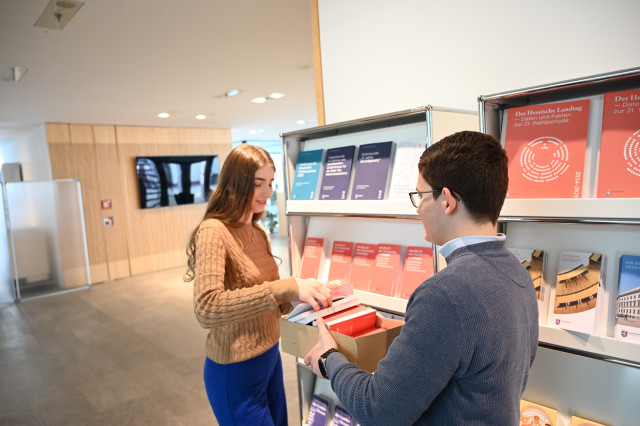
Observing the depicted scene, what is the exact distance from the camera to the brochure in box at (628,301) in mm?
1193


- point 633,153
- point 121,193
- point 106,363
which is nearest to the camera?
point 633,153

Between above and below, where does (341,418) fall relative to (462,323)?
below

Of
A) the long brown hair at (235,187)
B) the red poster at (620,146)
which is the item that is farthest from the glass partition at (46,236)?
the red poster at (620,146)

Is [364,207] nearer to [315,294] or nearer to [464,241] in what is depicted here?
[315,294]

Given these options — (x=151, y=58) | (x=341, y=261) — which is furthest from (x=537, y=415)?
(x=151, y=58)

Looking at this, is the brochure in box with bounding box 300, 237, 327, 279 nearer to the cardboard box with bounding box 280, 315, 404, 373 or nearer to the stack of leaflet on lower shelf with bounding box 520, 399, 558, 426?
the cardboard box with bounding box 280, 315, 404, 373

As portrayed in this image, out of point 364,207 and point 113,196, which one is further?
point 113,196

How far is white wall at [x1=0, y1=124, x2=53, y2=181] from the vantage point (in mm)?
7367

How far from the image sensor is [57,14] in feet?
9.04

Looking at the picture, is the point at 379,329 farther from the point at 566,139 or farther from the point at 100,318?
the point at 100,318

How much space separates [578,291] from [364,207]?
0.85 meters

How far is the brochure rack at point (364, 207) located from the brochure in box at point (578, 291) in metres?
0.55

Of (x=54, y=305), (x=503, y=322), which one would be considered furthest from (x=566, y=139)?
(x=54, y=305)

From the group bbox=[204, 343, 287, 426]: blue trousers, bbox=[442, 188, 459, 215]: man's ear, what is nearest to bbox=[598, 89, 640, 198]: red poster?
bbox=[442, 188, 459, 215]: man's ear
